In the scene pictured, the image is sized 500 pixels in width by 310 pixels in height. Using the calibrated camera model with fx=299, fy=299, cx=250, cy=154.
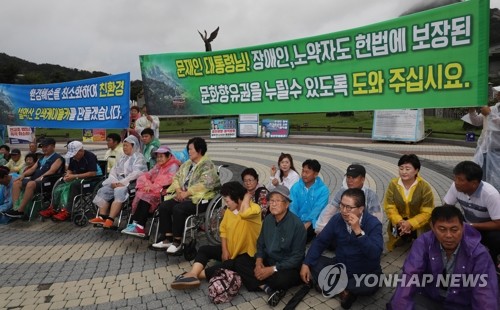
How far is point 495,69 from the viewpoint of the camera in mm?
40188

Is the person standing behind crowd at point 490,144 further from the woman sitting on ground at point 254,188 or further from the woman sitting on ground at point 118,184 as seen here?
the woman sitting on ground at point 118,184

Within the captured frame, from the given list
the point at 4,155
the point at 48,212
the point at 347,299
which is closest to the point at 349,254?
the point at 347,299

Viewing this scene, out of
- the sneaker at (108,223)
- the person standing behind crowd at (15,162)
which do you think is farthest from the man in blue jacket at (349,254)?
the person standing behind crowd at (15,162)

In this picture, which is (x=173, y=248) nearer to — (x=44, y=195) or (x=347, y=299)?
(x=347, y=299)

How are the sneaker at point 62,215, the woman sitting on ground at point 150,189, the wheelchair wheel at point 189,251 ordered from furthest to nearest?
the sneaker at point 62,215, the woman sitting on ground at point 150,189, the wheelchair wheel at point 189,251

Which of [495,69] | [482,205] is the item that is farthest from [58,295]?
[495,69]

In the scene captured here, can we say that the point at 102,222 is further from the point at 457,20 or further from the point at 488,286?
the point at 457,20

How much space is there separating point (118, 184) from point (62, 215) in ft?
5.44

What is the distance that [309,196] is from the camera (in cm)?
438

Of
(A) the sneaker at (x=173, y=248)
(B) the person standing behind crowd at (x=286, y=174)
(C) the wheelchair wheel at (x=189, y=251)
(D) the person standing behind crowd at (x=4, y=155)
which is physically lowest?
(C) the wheelchair wheel at (x=189, y=251)

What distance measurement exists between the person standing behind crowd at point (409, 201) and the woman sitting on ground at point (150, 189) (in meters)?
3.39

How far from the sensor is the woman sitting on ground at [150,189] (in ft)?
14.9

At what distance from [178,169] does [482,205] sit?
4176mm

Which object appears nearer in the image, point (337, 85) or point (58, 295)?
point (58, 295)
